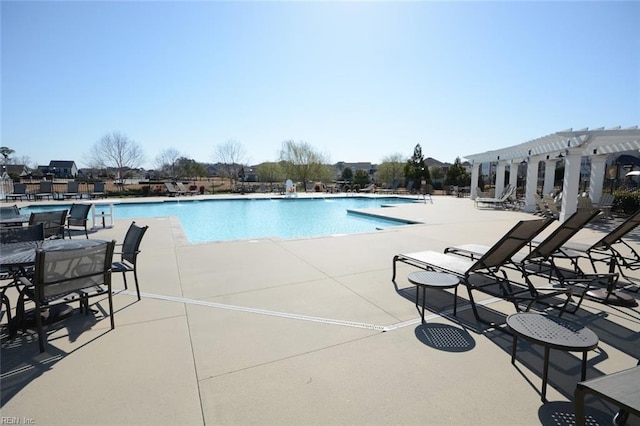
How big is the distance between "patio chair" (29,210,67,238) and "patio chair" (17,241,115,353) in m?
3.22

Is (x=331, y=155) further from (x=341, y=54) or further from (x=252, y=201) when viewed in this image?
(x=341, y=54)

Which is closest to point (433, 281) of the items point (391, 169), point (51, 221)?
point (51, 221)

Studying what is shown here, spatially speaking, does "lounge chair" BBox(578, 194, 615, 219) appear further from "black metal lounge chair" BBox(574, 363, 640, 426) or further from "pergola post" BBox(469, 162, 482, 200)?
"black metal lounge chair" BBox(574, 363, 640, 426)

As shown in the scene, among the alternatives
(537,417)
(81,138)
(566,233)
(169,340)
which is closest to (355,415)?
(537,417)

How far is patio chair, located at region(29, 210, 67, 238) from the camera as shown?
5.45m

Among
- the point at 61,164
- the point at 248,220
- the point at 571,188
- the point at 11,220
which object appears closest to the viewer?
the point at 11,220

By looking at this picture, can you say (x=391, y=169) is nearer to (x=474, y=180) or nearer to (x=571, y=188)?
(x=474, y=180)

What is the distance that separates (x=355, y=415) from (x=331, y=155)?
3612 centimetres

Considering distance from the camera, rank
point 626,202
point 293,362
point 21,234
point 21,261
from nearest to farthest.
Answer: point 293,362, point 21,261, point 21,234, point 626,202

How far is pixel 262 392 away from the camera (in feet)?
6.47

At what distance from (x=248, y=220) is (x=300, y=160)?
21.5 meters

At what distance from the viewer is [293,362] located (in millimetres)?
2299

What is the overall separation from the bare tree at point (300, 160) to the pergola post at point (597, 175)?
2444cm

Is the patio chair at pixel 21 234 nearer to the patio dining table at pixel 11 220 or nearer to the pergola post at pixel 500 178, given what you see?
the patio dining table at pixel 11 220
